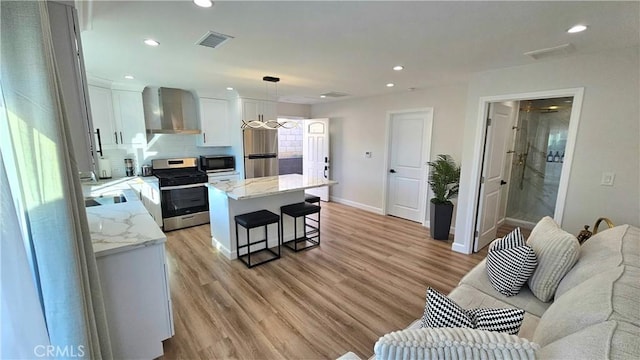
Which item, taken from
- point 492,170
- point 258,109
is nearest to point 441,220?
point 492,170

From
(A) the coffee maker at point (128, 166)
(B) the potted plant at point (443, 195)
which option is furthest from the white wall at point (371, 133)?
(A) the coffee maker at point (128, 166)

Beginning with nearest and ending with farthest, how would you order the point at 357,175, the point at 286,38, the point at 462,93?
1. the point at 286,38
2. the point at 462,93
3. the point at 357,175

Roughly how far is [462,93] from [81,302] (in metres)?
4.74

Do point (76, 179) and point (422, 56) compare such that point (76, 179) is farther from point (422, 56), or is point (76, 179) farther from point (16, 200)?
point (422, 56)

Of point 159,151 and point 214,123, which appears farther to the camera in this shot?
point 214,123

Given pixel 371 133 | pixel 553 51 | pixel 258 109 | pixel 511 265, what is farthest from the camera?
pixel 371 133

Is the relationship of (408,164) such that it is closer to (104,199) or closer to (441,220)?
(441,220)

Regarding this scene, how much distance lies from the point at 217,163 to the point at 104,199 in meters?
2.16

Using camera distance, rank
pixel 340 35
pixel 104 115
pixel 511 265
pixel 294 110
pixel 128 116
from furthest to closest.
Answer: pixel 294 110, pixel 128 116, pixel 104 115, pixel 340 35, pixel 511 265

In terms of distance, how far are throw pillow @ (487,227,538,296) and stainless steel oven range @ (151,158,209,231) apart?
4.11m

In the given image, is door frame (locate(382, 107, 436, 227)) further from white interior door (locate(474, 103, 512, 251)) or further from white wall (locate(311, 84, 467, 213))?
white interior door (locate(474, 103, 512, 251))

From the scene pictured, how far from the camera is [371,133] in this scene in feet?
17.7

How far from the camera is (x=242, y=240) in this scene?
137 inches

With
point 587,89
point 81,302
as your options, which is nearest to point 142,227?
point 81,302
